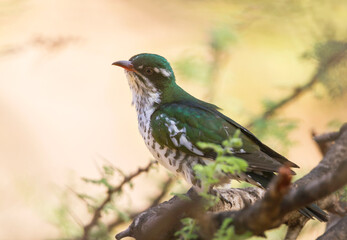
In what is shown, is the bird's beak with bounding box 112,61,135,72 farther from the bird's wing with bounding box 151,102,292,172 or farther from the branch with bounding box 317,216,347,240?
the branch with bounding box 317,216,347,240

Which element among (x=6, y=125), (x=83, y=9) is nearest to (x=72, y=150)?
(x=6, y=125)

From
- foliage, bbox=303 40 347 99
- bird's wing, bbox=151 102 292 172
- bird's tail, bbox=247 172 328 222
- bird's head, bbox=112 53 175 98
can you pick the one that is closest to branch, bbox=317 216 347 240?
bird's tail, bbox=247 172 328 222

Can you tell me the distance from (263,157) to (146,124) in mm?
629

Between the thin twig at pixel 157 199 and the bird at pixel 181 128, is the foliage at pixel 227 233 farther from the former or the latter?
the thin twig at pixel 157 199

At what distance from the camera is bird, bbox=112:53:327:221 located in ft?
6.88

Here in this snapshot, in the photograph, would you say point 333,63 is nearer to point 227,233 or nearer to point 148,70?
point 148,70

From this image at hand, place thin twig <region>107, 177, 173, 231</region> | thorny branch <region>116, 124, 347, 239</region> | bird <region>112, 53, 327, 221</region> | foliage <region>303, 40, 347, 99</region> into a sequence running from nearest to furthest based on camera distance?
thorny branch <region>116, 124, 347, 239</region>, foliage <region>303, 40, 347, 99</region>, bird <region>112, 53, 327, 221</region>, thin twig <region>107, 177, 173, 231</region>

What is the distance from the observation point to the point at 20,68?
18.9 ft

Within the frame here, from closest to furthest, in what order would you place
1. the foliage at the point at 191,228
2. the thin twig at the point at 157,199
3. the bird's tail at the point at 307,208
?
the foliage at the point at 191,228, the bird's tail at the point at 307,208, the thin twig at the point at 157,199

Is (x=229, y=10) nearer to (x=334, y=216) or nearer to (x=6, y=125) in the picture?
(x=334, y=216)

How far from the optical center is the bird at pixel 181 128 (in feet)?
6.88

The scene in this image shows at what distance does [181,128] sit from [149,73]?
16.4 inches

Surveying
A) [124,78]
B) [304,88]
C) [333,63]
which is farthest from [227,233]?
[124,78]

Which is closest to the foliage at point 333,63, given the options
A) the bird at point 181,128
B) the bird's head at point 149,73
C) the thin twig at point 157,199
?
the bird at point 181,128
